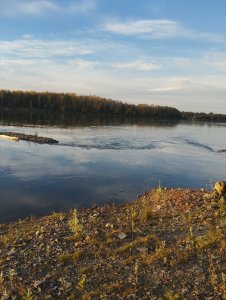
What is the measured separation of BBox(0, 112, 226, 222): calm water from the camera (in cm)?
1898

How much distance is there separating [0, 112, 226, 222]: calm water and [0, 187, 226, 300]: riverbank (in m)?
4.65

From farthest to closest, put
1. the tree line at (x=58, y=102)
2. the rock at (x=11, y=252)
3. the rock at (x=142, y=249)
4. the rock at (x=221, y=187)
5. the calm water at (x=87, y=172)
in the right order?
the tree line at (x=58, y=102), the calm water at (x=87, y=172), the rock at (x=221, y=187), the rock at (x=11, y=252), the rock at (x=142, y=249)

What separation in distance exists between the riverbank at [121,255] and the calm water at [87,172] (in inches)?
183

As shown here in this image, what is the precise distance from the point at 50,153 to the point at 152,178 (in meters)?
11.9

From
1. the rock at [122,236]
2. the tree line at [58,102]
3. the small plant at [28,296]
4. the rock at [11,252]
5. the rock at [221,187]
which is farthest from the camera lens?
the tree line at [58,102]

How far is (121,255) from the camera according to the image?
10039 millimetres

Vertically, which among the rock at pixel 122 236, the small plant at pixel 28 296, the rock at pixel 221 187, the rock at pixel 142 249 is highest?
the rock at pixel 221 187

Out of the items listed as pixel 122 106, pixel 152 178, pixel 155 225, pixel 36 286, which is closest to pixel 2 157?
pixel 152 178

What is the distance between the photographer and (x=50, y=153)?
112ft

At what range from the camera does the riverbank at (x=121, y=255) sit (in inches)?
333

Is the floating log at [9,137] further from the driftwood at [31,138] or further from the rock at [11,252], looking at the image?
the rock at [11,252]

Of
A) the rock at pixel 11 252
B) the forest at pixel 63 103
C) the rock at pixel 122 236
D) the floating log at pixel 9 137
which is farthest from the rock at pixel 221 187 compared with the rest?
the forest at pixel 63 103

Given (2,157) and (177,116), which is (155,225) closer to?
(2,157)

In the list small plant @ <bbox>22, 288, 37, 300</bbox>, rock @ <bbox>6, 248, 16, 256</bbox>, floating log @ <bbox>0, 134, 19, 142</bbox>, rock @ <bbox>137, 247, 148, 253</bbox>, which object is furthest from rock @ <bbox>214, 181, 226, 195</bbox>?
floating log @ <bbox>0, 134, 19, 142</bbox>
